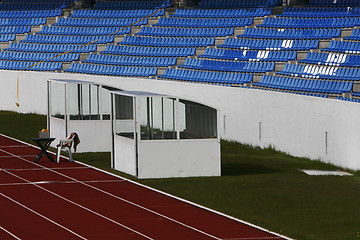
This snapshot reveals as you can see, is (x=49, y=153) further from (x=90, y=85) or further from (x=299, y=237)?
(x=299, y=237)

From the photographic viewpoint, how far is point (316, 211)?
1845cm

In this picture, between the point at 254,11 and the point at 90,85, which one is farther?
the point at 254,11

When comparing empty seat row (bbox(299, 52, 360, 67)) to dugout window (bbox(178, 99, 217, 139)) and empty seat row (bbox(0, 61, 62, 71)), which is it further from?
empty seat row (bbox(0, 61, 62, 71))

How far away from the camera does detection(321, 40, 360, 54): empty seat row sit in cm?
3073

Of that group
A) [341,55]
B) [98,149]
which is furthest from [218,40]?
[98,149]

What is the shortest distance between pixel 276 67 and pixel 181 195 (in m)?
13.9

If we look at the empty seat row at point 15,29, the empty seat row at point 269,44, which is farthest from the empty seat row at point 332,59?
the empty seat row at point 15,29

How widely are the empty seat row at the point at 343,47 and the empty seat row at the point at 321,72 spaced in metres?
1.07

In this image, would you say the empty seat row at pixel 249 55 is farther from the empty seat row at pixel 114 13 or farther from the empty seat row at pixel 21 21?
the empty seat row at pixel 21 21

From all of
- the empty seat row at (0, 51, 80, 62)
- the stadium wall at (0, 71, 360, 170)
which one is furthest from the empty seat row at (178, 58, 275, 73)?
the empty seat row at (0, 51, 80, 62)

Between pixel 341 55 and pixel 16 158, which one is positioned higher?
pixel 341 55

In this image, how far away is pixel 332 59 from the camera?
3103 cm

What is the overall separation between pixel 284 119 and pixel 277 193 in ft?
24.7

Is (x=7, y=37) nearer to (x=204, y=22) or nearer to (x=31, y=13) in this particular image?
(x=31, y=13)
